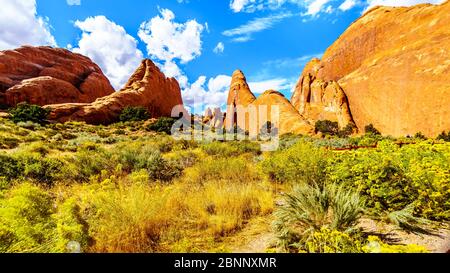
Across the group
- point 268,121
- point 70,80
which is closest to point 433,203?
point 268,121

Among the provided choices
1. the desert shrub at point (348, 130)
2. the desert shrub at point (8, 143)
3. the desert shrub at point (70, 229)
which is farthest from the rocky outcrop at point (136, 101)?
the desert shrub at point (70, 229)

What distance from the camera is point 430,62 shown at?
34.6m

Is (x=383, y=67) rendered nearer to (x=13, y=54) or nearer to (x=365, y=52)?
(x=365, y=52)

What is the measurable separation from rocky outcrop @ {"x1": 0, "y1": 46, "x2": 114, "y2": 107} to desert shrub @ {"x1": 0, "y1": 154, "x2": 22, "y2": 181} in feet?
131

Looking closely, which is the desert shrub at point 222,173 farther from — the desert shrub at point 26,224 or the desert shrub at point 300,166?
the desert shrub at point 26,224

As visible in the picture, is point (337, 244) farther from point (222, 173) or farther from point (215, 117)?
point (215, 117)

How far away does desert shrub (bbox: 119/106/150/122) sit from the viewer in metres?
39.9

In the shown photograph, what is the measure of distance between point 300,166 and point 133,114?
38014mm

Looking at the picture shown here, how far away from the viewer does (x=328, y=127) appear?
43500 mm

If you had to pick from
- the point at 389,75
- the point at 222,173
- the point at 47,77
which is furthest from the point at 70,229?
the point at 47,77

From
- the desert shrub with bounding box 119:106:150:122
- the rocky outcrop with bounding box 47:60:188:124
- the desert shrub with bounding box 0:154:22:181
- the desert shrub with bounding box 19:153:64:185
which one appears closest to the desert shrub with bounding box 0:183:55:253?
the desert shrub with bounding box 19:153:64:185

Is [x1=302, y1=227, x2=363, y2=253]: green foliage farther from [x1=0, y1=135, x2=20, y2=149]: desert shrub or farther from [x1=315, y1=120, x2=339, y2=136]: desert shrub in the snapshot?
[x1=315, y1=120, x2=339, y2=136]: desert shrub

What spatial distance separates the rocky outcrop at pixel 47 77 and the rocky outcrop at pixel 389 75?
4739 cm

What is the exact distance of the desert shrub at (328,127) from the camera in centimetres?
4281
